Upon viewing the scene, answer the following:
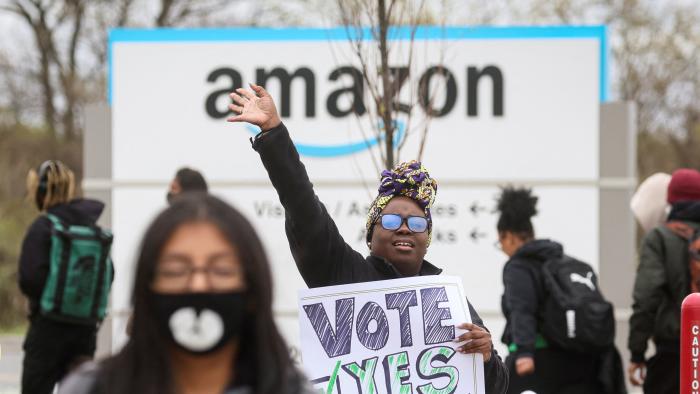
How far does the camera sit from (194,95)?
35.8 ft

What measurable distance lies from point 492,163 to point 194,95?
2568mm

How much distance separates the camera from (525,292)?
23.2 ft

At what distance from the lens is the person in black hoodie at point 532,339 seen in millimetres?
6977

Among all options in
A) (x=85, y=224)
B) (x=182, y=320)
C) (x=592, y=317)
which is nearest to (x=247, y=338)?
(x=182, y=320)

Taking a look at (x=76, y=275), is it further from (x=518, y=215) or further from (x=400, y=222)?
(x=400, y=222)

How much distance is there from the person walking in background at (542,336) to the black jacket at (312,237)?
2629 millimetres

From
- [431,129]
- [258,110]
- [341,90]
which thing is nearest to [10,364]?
[341,90]

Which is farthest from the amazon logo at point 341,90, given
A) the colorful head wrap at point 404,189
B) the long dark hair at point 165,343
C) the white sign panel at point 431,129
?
the long dark hair at point 165,343

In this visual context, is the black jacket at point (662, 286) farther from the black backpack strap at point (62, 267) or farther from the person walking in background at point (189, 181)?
the black backpack strap at point (62, 267)

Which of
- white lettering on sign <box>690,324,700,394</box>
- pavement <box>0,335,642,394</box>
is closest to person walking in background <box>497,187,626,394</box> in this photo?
white lettering on sign <box>690,324,700,394</box>

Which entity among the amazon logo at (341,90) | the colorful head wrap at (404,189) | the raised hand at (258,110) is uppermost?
the amazon logo at (341,90)

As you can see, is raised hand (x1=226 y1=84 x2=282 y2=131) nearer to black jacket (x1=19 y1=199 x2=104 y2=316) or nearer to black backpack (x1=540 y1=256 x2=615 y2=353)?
black backpack (x1=540 y1=256 x2=615 y2=353)

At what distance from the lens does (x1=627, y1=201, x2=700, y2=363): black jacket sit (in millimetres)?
7379

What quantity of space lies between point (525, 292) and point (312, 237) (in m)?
3.24
